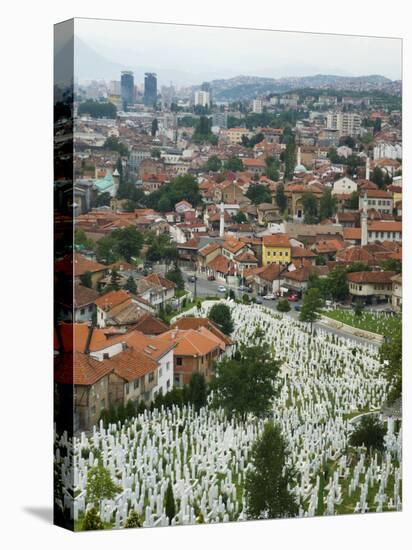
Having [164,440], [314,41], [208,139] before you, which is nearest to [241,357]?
[164,440]

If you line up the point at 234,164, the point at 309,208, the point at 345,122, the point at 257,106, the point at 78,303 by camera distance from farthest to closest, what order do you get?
the point at 345,122 < the point at 309,208 < the point at 257,106 < the point at 234,164 < the point at 78,303

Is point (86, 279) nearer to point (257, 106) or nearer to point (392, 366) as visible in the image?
point (257, 106)

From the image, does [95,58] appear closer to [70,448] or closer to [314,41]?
[314,41]

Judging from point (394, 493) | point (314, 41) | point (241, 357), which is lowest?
point (394, 493)

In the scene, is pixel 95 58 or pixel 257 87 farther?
pixel 257 87

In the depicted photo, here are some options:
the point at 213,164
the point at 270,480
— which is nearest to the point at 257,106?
the point at 213,164
